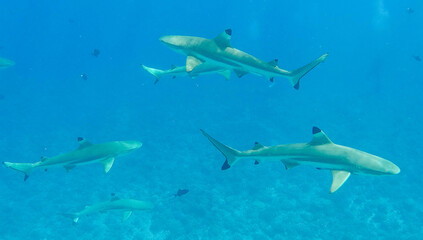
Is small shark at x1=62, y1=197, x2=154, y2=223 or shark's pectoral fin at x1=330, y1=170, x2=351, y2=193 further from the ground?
shark's pectoral fin at x1=330, y1=170, x2=351, y2=193

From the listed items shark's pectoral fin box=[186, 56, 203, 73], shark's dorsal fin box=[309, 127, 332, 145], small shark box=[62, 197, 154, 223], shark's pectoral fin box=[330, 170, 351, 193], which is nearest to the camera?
shark's pectoral fin box=[330, 170, 351, 193]

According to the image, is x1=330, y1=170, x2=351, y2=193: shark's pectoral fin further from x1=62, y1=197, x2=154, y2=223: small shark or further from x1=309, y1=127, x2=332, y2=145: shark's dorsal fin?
x1=62, y1=197, x2=154, y2=223: small shark

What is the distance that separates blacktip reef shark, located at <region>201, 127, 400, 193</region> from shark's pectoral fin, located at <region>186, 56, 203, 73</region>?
2.11 m

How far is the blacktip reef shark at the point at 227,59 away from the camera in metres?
8.87

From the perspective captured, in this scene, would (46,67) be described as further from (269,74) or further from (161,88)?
(269,74)

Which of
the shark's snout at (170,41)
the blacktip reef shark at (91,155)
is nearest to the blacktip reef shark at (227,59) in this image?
the shark's snout at (170,41)

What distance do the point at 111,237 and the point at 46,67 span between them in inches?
2116

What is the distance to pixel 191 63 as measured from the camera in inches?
356

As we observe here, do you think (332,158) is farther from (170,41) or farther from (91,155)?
(91,155)

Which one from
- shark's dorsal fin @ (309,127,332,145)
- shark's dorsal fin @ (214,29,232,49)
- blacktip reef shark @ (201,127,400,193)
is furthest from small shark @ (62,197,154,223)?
shark's dorsal fin @ (309,127,332,145)

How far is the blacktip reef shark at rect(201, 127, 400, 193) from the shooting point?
281 inches

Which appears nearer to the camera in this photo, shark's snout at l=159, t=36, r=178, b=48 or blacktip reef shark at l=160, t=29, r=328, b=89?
blacktip reef shark at l=160, t=29, r=328, b=89

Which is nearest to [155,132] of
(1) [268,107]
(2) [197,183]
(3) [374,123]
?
(2) [197,183]

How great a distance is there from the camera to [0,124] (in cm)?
3159
